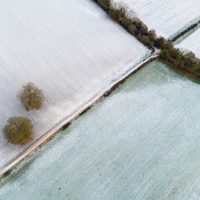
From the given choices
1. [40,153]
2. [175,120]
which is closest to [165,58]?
[175,120]

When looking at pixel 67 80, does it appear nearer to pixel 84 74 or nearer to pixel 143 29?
pixel 84 74

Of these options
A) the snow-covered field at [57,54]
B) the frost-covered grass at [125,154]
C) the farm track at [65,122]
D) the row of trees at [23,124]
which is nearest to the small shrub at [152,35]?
the snow-covered field at [57,54]

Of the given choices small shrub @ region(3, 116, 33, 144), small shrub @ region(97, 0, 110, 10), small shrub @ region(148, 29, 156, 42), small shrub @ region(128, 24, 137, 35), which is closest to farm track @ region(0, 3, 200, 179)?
small shrub @ region(3, 116, 33, 144)

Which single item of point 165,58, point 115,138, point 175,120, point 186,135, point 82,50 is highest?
point 82,50

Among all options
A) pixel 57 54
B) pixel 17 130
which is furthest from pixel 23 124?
pixel 57 54

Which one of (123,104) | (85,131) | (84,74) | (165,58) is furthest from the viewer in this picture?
(165,58)

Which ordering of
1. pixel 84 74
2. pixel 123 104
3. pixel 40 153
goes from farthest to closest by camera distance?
1. pixel 84 74
2. pixel 123 104
3. pixel 40 153
